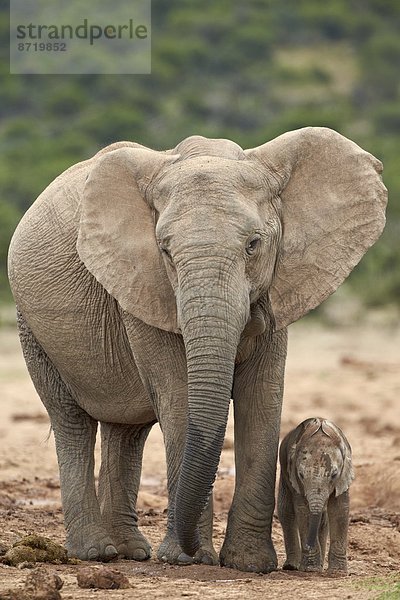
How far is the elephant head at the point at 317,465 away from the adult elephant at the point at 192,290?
15 centimetres

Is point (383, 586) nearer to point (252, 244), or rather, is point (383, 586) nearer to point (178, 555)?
point (178, 555)

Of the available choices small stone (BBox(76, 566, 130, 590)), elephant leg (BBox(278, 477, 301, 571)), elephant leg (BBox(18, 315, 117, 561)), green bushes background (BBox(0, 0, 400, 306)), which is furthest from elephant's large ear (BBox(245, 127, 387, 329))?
green bushes background (BBox(0, 0, 400, 306))

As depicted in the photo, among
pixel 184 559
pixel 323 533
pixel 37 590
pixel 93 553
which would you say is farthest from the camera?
pixel 93 553

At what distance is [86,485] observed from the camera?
7.66 meters

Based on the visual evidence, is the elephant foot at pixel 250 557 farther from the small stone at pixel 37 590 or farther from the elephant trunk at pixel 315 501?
the small stone at pixel 37 590

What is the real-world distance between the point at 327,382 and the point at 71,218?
9.11m

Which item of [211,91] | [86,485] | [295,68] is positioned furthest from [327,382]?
[295,68]

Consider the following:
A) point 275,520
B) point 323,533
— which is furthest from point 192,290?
point 275,520

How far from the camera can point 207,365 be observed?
5973 mm

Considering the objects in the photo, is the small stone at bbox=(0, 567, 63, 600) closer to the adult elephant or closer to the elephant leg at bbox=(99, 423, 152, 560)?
the adult elephant

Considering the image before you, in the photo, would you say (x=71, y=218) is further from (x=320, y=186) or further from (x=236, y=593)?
(x=236, y=593)

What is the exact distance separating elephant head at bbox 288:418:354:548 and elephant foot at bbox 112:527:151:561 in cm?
116

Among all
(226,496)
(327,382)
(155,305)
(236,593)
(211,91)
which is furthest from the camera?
(211,91)

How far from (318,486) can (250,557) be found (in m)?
0.44
